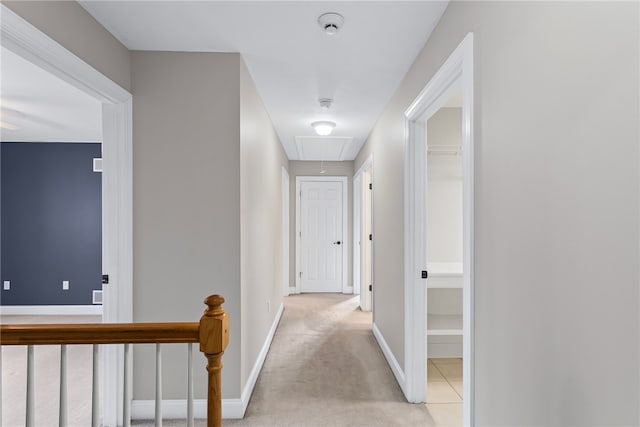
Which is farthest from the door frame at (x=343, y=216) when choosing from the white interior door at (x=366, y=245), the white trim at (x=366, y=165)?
the white interior door at (x=366, y=245)

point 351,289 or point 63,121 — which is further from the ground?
point 63,121

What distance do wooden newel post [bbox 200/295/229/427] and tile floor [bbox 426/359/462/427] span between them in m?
1.65

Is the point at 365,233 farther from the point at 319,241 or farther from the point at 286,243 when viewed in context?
the point at 286,243

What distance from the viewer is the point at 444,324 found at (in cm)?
347

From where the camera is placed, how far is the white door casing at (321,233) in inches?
258

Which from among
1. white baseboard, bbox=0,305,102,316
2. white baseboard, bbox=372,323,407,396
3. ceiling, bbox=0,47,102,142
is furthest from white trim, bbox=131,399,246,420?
white baseboard, bbox=0,305,102,316

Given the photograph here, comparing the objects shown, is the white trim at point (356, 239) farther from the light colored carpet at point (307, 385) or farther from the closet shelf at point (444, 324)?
the closet shelf at point (444, 324)

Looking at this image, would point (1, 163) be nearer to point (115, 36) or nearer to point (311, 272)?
point (115, 36)

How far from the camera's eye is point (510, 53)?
1.30 m

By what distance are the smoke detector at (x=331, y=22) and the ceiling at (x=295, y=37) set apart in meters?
0.03

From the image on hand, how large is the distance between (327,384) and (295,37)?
2.52 metres

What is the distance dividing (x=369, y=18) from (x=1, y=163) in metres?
5.73

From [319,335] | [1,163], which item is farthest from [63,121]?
[319,335]

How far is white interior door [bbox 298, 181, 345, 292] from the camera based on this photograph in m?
6.56
